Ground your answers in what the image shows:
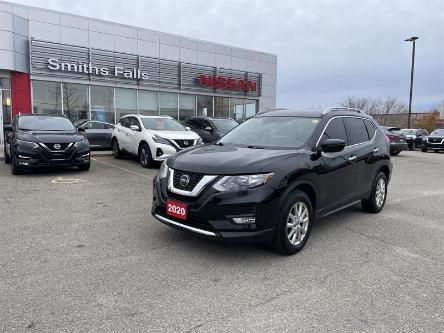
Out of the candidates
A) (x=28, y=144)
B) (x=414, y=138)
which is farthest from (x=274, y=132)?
(x=414, y=138)

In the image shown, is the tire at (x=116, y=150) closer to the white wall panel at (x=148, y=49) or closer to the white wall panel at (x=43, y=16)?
the white wall panel at (x=43, y=16)

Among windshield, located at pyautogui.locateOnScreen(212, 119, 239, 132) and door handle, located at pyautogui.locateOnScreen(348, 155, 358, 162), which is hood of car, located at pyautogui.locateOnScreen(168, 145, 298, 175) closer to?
door handle, located at pyautogui.locateOnScreen(348, 155, 358, 162)

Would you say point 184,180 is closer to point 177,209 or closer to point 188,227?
point 177,209

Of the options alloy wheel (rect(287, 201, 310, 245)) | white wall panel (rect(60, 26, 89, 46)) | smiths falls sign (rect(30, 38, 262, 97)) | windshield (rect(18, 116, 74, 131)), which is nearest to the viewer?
alloy wheel (rect(287, 201, 310, 245))

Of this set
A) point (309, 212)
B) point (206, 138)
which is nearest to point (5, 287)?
point (309, 212)

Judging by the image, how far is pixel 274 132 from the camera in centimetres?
536

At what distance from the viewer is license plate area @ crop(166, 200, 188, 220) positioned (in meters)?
4.19

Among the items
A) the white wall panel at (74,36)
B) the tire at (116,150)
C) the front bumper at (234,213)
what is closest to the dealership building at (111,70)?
the white wall panel at (74,36)

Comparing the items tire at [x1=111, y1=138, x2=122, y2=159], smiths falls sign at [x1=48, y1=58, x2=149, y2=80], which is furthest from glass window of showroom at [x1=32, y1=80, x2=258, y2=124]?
tire at [x1=111, y1=138, x2=122, y2=159]

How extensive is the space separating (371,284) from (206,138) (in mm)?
11113

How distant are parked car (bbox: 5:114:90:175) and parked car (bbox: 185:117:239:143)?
5.21 m

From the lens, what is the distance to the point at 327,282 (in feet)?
12.3

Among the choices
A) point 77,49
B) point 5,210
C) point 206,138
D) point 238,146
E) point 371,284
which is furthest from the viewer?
point 77,49

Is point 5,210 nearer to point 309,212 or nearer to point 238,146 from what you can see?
point 238,146
